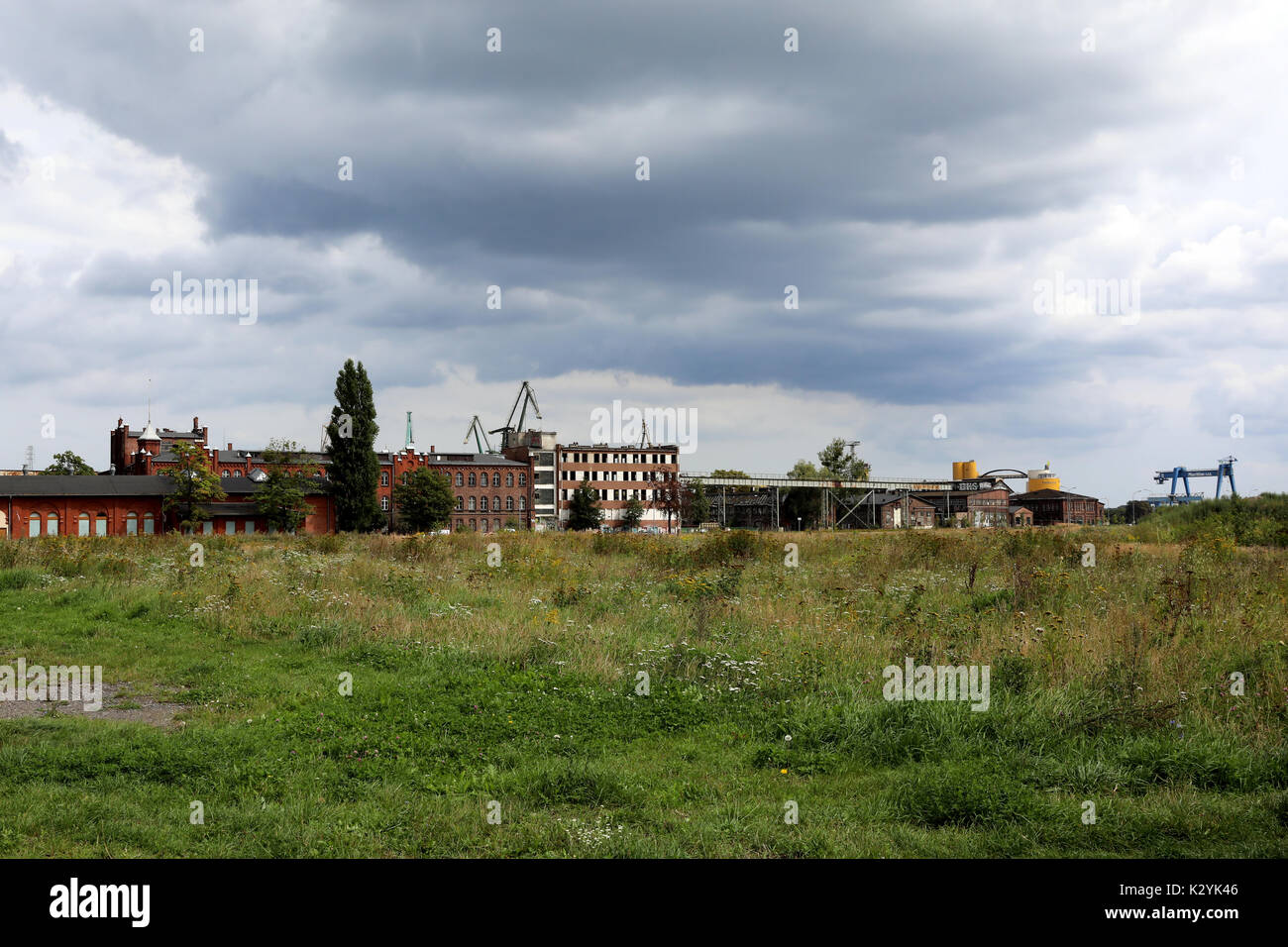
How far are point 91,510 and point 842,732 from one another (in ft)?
270

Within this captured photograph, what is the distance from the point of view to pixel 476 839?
6.23m

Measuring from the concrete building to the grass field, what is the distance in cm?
11154

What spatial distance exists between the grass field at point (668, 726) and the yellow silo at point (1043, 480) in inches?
5368

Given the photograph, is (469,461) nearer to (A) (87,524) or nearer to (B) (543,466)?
(B) (543,466)

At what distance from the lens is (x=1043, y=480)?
143 m

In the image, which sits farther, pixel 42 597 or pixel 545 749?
pixel 42 597

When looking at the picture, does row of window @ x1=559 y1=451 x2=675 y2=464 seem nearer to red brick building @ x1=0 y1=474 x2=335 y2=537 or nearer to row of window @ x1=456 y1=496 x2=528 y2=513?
row of window @ x1=456 y1=496 x2=528 y2=513

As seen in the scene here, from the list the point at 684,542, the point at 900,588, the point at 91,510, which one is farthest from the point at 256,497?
the point at 900,588

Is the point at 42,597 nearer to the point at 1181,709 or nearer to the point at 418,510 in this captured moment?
the point at 1181,709

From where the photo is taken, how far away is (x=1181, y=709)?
28.5ft

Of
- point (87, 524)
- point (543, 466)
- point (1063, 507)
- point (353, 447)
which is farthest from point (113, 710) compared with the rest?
point (1063, 507)

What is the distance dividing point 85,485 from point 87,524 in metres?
3.42
